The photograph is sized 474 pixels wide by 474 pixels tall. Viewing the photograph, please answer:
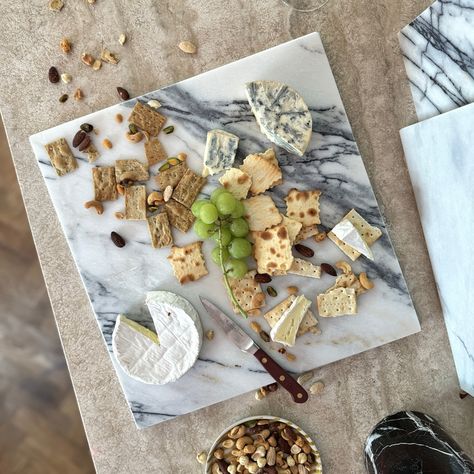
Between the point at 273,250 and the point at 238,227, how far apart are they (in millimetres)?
89

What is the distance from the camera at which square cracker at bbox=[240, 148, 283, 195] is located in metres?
1.13

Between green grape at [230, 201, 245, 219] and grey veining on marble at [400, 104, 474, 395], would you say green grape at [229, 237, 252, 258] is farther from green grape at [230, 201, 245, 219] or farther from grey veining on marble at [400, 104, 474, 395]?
grey veining on marble at [400, 104, 474, 395]

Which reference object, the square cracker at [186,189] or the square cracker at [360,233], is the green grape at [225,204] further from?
the square cracker at [360,233]

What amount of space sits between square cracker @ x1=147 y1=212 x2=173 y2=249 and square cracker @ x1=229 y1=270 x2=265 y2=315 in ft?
0.50

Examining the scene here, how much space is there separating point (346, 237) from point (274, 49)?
39cm

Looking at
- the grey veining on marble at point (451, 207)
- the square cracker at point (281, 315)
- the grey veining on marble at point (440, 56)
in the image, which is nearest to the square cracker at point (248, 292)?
the square cracker at point (281, 315)

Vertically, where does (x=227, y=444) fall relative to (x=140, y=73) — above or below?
below

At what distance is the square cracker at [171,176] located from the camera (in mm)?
1142

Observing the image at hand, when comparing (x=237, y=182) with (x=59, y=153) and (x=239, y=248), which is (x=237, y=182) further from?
(x=59, y=153)

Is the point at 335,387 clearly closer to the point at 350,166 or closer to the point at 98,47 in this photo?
the point at 350,166

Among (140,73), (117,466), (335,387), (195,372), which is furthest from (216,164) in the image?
(117,466)

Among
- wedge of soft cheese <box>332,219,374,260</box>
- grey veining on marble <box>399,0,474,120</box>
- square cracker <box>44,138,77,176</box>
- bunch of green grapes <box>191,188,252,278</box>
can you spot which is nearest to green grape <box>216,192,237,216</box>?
bunch of green grapes <box>191,188,252,278</box>

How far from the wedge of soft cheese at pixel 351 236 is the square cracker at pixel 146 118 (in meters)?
0.41

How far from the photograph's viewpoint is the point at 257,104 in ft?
3.59
